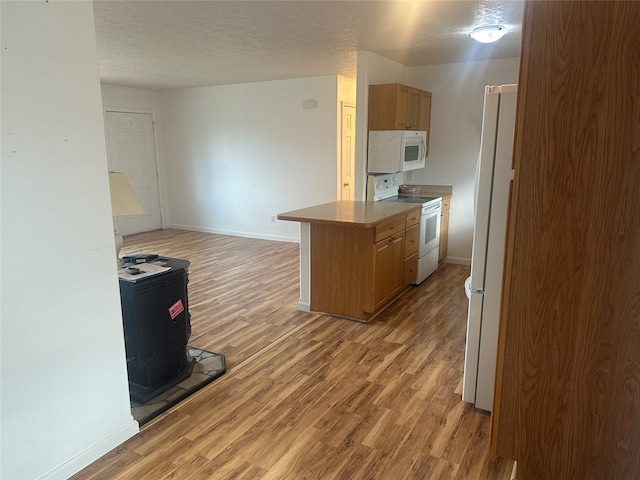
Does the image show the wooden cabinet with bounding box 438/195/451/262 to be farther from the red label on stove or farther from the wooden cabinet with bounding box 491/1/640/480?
the wooden cabinet with bounding box 491/1/640/480

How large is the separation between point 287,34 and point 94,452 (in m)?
3.33

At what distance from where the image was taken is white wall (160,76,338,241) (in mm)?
6242

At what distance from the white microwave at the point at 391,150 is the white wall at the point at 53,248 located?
3155 millimetres

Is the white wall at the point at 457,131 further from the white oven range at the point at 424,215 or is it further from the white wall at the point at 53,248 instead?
the white wall at the point at 53,248

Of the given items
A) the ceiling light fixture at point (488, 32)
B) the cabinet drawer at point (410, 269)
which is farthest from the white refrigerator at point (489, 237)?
the cabinet drawer at point (410, 269)

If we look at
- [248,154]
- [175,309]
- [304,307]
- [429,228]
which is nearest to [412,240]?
[429,228]

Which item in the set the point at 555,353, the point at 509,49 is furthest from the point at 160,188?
the point at 555,353

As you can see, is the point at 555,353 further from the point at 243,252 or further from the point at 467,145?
the point at 243,252

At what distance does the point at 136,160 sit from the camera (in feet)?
24.1

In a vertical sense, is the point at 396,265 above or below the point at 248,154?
below

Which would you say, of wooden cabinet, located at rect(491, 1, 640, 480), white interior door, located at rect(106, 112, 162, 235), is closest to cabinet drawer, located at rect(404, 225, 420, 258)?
wooden cabinet, located at rect(491, 1, 640, 480)

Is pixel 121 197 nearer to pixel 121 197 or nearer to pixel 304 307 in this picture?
pixel 121 197

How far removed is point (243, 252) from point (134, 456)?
13.8 feet

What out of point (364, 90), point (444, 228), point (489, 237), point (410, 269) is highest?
point (364, 90)
